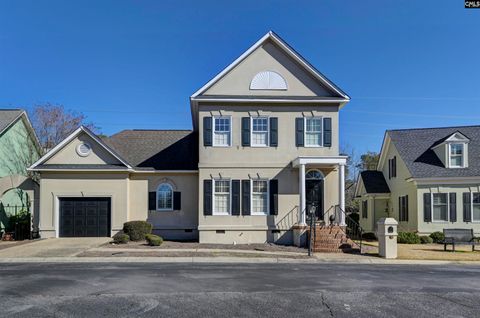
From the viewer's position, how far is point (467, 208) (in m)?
26.7

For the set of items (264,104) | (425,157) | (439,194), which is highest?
(264,104)

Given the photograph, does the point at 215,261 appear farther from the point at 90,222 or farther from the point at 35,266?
the point at 90,222

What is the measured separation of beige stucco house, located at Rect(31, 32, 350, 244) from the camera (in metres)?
23.2

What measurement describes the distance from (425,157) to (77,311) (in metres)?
25.0

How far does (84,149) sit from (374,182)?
65.7 ft

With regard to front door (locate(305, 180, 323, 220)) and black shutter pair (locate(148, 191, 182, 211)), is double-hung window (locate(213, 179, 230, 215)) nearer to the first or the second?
black shutter pair (locate(148, 191, 182, 211))

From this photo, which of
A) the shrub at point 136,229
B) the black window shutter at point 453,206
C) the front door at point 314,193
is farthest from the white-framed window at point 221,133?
the black window shutter at point 453,206

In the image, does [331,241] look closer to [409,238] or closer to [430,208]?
[409,238]

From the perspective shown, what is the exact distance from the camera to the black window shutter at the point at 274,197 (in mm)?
23203

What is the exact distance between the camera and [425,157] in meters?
28.8

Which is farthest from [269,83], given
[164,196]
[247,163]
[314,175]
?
[164,196]

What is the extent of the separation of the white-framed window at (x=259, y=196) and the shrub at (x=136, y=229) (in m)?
5.49

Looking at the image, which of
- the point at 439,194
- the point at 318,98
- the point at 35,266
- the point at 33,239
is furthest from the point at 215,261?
the point at 439,194

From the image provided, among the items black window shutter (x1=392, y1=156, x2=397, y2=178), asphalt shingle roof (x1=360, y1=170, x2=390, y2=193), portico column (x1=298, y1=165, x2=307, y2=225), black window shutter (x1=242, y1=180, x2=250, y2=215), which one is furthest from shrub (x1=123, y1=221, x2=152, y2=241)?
black window shutter (x1=392, y1=156, x2=397, y2=178)
